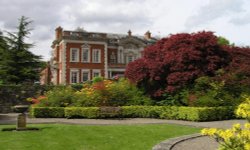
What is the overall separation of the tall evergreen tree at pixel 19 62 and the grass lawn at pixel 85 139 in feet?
87.6

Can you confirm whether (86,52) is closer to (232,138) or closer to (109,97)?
(109,97)

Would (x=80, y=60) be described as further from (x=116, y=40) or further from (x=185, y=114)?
(x=185, y=114)

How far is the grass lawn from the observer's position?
32.7 feet

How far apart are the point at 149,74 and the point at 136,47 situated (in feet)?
118

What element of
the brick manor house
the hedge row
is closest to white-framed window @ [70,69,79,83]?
the brick manor house

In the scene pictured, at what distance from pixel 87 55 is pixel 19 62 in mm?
14635

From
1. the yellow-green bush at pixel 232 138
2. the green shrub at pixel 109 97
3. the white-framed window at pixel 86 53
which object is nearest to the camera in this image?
the yellow-green bush at pixel 232 138

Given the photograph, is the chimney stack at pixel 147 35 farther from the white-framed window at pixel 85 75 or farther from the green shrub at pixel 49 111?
the green shrub at pixel 49 111

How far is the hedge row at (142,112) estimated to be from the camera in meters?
18.8

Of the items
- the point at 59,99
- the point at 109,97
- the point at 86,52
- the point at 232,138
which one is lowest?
the point at 232,138

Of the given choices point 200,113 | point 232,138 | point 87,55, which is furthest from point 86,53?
point 232,138

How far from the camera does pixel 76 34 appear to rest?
51.8 metres

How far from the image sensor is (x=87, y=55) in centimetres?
5272

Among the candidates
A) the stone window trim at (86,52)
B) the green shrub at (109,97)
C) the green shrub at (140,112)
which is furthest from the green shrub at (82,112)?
the stone window trim at (86,52)
